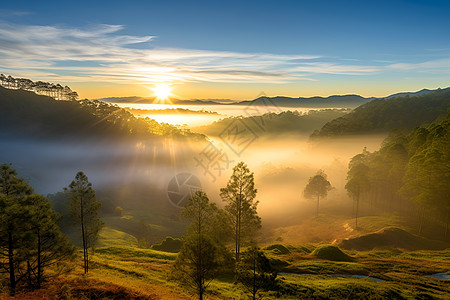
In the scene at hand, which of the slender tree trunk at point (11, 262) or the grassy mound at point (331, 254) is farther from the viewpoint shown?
the grassy mound at point (331, 254)

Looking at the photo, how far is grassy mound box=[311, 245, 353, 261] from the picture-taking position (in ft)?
137

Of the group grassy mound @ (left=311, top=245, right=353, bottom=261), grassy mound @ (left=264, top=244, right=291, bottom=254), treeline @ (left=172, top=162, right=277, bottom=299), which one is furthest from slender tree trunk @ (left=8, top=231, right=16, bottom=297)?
grassy mound @ (left=311, top=245, right=353, bottom=261)

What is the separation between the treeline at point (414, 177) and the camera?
47.9 m

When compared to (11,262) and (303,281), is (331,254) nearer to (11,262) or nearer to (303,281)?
(303,281)

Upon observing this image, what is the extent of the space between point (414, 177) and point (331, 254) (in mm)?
30334

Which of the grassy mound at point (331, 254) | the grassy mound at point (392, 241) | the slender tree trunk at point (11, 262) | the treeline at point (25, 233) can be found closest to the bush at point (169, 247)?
the treeline at point (25, 233)

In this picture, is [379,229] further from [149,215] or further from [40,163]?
[40,163]

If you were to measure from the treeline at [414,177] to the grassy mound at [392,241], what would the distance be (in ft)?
15.6

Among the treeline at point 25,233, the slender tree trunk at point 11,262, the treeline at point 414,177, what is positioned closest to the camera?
the treeline at point 25,233

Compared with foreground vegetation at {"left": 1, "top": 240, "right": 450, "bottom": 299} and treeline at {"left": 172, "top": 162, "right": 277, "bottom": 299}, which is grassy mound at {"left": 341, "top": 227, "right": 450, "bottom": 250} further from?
treeline at {"left": 172, "top": 162, "right": 277, "bottom": 299}

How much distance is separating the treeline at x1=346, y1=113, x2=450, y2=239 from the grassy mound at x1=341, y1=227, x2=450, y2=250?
4.76 metres

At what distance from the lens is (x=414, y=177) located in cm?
5562

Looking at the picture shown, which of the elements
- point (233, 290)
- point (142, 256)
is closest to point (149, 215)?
point (142, 256)

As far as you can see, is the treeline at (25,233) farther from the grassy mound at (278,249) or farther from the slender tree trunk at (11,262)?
the grassy mound at (278,249)
